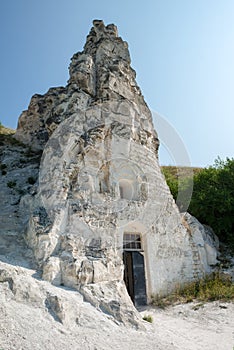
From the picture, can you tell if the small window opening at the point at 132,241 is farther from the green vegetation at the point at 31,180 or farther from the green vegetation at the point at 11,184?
the green vegetation at the point at 11,184

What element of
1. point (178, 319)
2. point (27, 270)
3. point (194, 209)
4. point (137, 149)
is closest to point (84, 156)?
point (137, 149)

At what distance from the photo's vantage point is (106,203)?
10.2 m

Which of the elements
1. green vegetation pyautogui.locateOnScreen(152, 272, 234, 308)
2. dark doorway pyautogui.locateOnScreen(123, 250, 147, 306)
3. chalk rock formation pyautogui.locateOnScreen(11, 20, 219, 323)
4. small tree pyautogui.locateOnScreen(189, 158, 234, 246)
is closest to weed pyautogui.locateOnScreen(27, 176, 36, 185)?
chalk rock formation pyautogui.locateOnScreen(11, 20, 219, 323)

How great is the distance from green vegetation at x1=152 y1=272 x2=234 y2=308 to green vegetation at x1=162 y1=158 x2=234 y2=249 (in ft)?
12.7

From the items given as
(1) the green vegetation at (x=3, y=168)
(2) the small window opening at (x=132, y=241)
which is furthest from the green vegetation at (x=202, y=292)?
(1) the green vegetation at (x=3, y=168)

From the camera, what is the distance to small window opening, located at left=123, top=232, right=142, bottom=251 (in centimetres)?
1065

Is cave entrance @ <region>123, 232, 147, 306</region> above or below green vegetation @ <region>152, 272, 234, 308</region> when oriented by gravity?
above

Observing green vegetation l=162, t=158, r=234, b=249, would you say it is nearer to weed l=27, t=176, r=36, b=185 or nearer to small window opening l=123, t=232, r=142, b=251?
small window opening l=123, t=232, r=142, b=251

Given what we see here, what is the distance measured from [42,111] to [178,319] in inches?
626

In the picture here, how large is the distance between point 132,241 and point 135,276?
52.2 inches

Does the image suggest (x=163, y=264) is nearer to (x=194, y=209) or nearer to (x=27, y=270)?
(x=27, y=270)

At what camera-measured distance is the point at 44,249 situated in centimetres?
777

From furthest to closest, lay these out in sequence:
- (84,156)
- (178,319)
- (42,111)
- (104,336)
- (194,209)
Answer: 1. (42,111)
2. (194,209)
3. (84,156)
4. (178,319)
5. (104,336)

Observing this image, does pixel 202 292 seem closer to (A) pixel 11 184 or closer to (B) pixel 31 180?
(B) pixel 31 180
